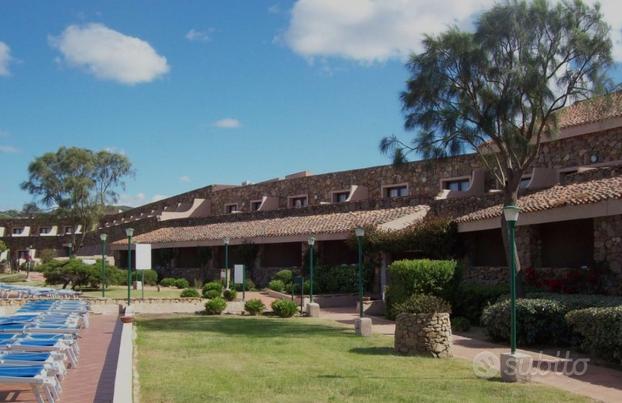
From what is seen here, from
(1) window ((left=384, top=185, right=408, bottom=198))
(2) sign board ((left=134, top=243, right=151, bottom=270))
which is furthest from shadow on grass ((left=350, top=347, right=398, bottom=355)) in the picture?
(1) window ((left=384, top=185, right=408, bottom=198))

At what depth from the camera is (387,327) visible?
1686 cm

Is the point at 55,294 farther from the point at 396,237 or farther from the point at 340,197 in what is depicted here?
the point at 340,197

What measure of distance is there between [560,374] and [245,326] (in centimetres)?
872

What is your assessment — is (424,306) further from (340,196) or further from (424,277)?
(340,196)

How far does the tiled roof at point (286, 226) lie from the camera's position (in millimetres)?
26266

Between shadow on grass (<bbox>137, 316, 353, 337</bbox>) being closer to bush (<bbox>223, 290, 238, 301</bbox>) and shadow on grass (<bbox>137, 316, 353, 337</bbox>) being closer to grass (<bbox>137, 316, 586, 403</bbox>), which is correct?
grass (<bbox>137, 316, 586, 403</bbox>)

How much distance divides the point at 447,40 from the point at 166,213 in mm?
30202

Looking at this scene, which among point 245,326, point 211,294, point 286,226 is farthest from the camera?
point 286,226

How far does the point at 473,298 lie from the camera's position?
1720cm

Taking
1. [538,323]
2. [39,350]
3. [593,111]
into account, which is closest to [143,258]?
[39,350]

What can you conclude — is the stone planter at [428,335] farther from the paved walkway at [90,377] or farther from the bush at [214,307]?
the bush at [214,307]

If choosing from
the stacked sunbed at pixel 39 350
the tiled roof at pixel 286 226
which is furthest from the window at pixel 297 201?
the stacked sunbed at pixel 39 350

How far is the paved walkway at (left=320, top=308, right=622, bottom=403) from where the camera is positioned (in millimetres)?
8695

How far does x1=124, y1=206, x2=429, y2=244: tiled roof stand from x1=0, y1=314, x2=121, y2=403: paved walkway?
1410cm
